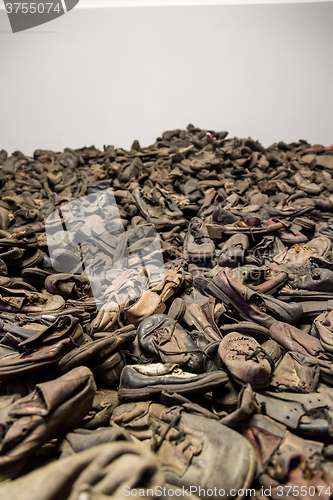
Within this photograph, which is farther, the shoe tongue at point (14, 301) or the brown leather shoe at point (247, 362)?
the shoe tongue at point (14, 301)

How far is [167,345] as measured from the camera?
145 centimetres

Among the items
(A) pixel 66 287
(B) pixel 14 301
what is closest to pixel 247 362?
(A) pixel 66 287

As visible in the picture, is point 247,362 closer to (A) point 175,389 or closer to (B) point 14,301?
(A) point 175,389

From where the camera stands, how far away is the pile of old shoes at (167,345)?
0.92 meters

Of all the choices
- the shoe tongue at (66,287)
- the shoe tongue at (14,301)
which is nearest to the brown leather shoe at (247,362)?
the shoe tongue at (66,287)

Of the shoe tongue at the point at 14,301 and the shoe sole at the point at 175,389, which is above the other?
the shoe tongue at the point at 14,301

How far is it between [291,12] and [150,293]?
6.46 meters

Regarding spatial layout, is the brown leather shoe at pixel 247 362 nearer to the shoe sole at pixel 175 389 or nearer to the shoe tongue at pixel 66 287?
the shoe sole at pixel 175 389

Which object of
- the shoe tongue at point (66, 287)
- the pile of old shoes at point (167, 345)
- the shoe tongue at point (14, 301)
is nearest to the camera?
the pile of old shoes at point (167, 345)

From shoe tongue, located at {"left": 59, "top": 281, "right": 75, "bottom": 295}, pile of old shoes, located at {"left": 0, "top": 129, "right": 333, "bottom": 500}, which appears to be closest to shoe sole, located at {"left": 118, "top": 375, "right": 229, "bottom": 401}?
pile of old shoes, located at {"left": 0, "top": 129, "right": 333, "bottom": 500}

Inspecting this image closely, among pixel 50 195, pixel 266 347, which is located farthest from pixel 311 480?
pixel 50 195

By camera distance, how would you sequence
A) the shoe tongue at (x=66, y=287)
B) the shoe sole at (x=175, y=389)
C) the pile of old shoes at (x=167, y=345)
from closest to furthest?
the pile of old shoes at (x=167, y=345), the shoe sole at (x=175, y=389), the shoe tongue at (x=66, y=287)

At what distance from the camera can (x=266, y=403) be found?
116 centimetres

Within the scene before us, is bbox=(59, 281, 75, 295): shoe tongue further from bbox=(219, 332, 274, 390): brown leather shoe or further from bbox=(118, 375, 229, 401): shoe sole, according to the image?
bbox=(219, 332, 274, 390): brown leather shoe
